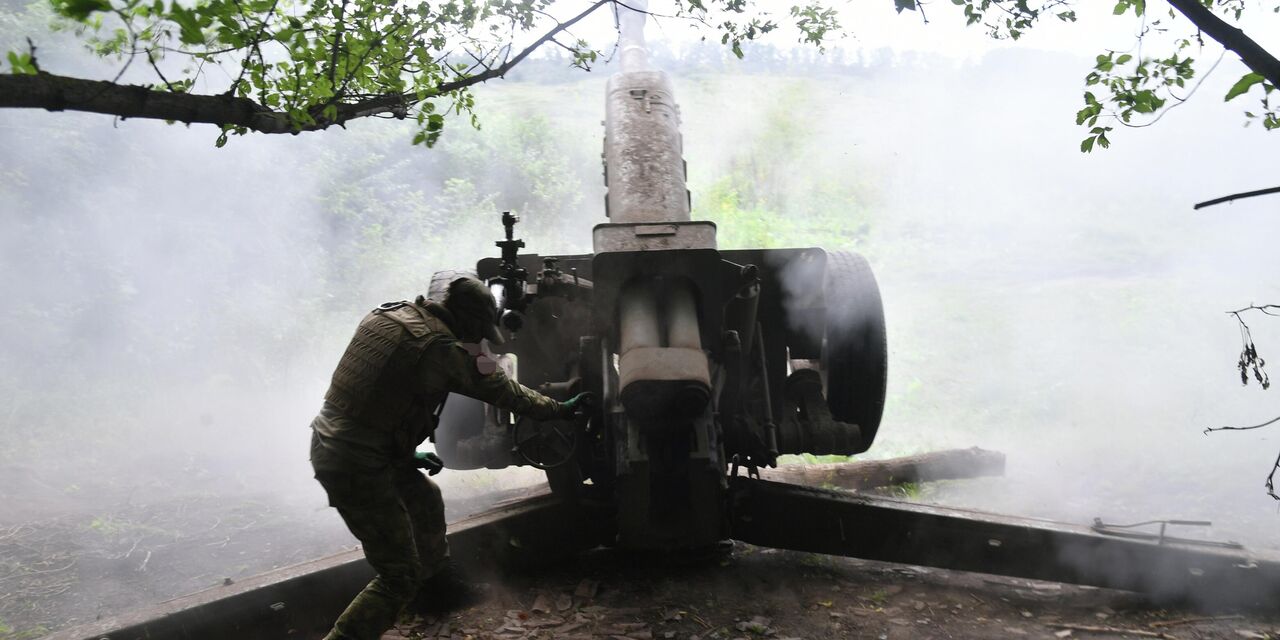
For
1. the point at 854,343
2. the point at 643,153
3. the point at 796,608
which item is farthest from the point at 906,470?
the point at 643,153

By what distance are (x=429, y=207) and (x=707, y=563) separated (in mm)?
9091

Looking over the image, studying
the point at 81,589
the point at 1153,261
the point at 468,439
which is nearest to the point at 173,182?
the point at 81,589

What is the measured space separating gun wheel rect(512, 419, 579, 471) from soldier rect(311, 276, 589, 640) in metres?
0.71

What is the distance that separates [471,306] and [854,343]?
224 centimetres

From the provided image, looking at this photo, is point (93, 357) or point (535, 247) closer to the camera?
point (93, 357)

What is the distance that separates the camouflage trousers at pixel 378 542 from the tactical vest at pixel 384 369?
0.24 m

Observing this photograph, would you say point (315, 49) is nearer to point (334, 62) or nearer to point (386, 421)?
point (334, 62)

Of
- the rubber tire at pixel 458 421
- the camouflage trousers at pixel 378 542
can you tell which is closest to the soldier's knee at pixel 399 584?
the camouflage trousers at pixel 378 542

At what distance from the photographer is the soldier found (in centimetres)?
312

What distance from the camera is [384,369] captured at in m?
3.10

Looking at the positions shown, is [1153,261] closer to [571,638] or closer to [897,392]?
[897,392]

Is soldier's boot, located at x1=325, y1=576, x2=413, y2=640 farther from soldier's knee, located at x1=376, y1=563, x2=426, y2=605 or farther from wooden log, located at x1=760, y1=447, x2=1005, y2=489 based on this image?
wooden log, located at x1=760, y1=447, x2=1005, y2=489

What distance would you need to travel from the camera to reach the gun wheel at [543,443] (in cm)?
405

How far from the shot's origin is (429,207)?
12.3m
